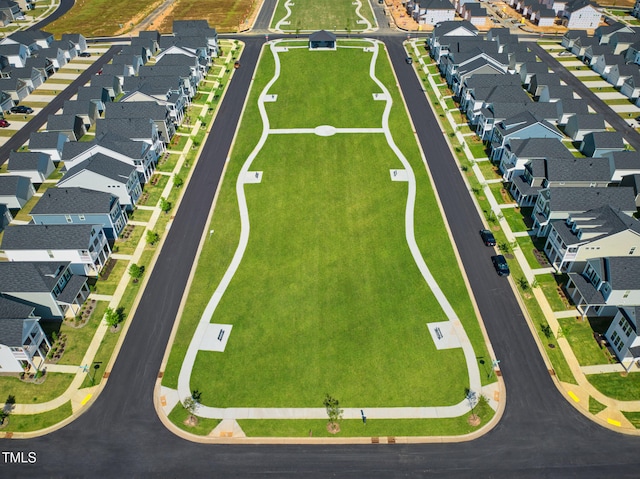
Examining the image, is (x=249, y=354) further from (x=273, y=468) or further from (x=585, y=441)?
(x=585, y=441)

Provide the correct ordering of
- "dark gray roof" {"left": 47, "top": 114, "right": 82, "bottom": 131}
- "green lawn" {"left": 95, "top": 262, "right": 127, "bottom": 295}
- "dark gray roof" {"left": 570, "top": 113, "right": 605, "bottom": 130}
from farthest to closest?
1. "dark gray roof" {"left": 47, "top": 114, "right": 82, "bottom": 131}
2. "dark gray roof" {"left": 570, "top": 113, "right": 605, "bottom": 130}
3. "green lawn" {"left": 95, "top": 262, "right": 127, "bottom": 295}

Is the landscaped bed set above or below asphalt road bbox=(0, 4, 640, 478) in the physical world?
above

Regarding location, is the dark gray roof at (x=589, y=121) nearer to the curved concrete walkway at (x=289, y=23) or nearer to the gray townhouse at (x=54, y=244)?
the curved concrete walkway at (x=289, y=23)

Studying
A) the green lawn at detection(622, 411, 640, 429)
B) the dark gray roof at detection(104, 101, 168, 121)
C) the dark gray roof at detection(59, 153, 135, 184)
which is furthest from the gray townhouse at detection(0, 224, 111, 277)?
the green lawn at detection(622, 411, 640, 429)

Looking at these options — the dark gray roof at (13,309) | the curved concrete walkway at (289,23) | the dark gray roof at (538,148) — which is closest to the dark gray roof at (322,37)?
the curved concrete walkway at (289,23)

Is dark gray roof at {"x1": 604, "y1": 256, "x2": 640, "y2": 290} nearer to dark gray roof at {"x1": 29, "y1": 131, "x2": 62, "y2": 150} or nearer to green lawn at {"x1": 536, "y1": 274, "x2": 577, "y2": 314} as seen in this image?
green lawn at {"x1": 536, "y1": 274, "x2": 577, "y2": 314}
